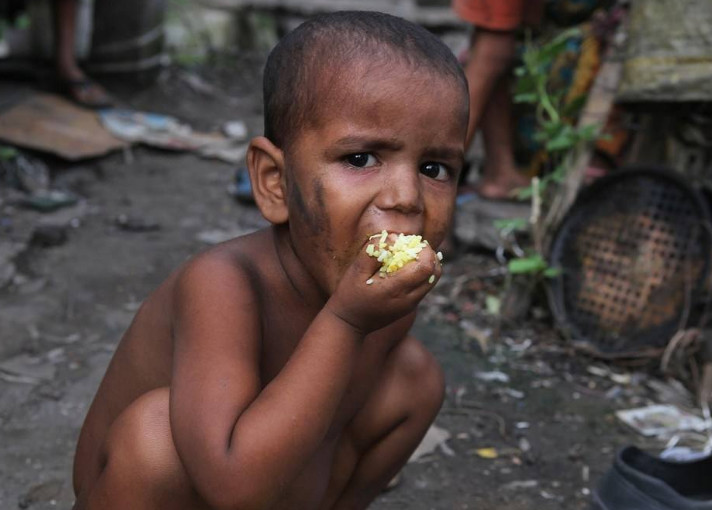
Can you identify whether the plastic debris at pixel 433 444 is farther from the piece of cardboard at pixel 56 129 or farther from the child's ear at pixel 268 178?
the piece of cardboard at pixel 56 129

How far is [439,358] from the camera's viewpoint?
3258 mm

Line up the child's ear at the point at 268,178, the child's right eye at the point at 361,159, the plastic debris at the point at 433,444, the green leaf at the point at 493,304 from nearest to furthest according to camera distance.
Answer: the child's right eye at the point at 361,159
the child's ear at the point at 268,178
the plastic debris at the point at 433,444
the green leaf at the point at 493,304

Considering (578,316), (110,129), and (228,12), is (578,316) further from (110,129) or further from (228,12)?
(228,12)

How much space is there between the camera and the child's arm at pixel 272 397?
1.44 metres

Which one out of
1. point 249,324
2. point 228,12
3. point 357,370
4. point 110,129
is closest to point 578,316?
point 357,370

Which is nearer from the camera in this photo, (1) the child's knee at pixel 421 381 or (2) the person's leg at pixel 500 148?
(1) the child's knee at pixel 421 381

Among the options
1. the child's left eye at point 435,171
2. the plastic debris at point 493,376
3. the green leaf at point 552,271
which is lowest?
the plastic debris at point 493,376

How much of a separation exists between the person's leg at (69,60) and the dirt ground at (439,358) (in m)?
1.30

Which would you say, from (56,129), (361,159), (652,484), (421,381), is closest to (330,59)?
(361,159)

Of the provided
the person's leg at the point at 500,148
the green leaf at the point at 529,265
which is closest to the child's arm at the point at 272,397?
the green leaf at the point at 529,265

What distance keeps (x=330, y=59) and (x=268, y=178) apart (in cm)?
26

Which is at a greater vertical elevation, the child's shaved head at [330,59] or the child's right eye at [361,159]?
the child's shaved head at [330,59]

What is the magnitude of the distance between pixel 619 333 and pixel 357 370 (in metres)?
1.77

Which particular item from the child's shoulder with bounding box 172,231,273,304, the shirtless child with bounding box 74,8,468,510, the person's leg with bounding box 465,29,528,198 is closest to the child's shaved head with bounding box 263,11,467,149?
the shirtless child with bounding box 74,8,468,510
